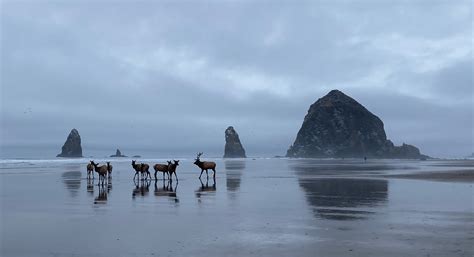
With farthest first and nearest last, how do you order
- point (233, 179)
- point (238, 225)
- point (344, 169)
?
1. point (344, 169)
2. point (233, 179)
3. point (238, 225)

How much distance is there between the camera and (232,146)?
188750 mm

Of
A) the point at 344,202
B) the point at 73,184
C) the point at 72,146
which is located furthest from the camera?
the point at 72,146

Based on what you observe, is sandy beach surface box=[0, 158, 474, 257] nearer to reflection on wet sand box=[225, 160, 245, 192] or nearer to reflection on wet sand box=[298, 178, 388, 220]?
reflection on wet sand box=[298, 178, 388, 220]

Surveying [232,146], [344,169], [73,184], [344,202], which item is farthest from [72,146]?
[344,202]

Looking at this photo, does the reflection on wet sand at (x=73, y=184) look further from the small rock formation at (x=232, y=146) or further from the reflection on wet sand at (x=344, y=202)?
the small rock formation at (x=232, y=146)

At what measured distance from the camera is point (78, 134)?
152 meters

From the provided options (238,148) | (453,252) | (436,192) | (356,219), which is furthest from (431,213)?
(238,148)

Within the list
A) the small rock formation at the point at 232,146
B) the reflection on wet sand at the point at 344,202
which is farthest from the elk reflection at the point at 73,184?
the small rock formation at the point at 232,146

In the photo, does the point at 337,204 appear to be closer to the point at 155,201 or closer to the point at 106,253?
the point at 155,201

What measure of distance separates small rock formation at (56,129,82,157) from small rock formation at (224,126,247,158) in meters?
60.7

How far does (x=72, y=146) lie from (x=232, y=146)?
65.9 m

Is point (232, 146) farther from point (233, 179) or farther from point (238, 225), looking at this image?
point (238, 225)

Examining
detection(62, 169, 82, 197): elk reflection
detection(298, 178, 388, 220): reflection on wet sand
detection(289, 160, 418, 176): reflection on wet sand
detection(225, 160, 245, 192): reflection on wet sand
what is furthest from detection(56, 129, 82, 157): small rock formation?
detection(298, 178, 388, 220): reflection on wet sand

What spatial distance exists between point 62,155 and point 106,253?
15022cm
